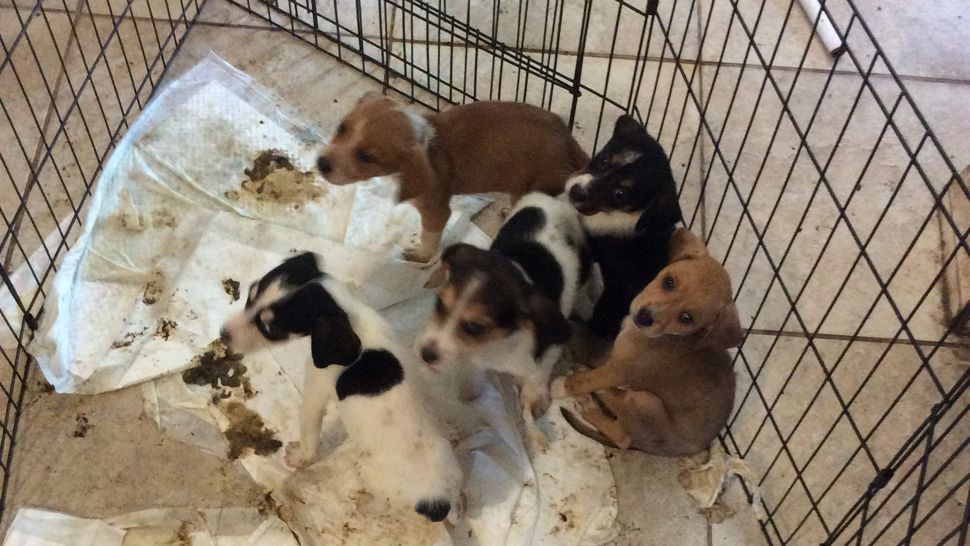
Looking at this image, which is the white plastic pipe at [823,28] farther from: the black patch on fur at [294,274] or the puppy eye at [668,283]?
the black patch on fur at [294,274]

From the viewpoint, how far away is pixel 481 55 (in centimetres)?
370

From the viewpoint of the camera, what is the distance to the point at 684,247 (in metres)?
2.38

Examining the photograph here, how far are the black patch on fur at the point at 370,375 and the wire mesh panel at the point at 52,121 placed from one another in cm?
102

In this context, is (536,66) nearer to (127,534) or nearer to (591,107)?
(591,107)

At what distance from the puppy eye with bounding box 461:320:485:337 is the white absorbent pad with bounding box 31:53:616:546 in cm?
50

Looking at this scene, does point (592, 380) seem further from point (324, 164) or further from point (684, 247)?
point (324, 164)

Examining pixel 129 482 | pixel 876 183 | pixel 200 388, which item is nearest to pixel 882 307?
pixel 876 183

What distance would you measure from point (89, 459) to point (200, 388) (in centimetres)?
36

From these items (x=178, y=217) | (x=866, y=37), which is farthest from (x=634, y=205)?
(x=866, y=37)

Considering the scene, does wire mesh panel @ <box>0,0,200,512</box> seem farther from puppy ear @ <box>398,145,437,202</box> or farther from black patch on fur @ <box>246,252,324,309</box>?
puppy ear @ <box>398,145,437,202</box>

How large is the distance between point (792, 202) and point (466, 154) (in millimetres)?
1355

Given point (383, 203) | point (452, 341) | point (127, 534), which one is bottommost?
point (127, 534)

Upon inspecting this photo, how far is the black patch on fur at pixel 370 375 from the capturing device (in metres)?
2.12

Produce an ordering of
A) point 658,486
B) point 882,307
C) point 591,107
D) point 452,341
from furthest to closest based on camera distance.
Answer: point 591,107 < point 882,307 < point 658,486 < point 452,341
